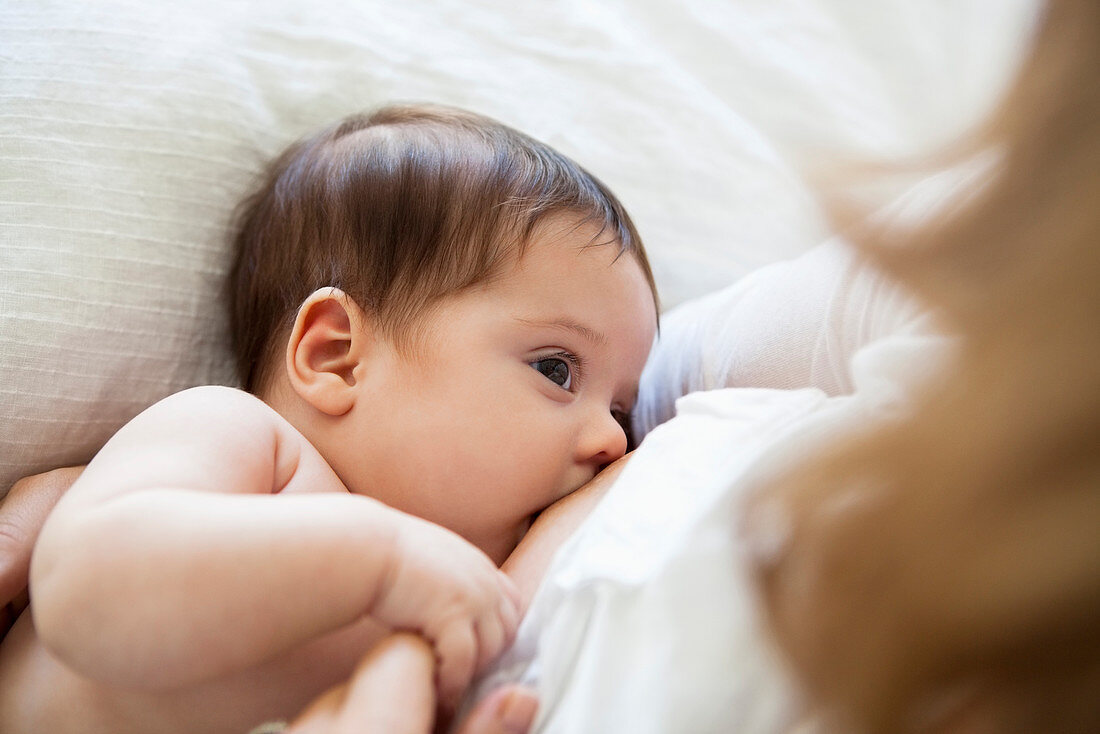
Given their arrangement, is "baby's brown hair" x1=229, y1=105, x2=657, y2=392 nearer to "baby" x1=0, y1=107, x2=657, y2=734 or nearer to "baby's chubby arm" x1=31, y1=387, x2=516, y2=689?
"baby" x1=0, y1=107, x2=657, y2=734

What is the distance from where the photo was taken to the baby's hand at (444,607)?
1.92ft

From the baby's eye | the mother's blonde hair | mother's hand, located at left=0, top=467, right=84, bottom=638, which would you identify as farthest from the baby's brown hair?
the mother's blonde hair

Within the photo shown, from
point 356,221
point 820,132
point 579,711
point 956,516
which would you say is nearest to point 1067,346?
point 956,516

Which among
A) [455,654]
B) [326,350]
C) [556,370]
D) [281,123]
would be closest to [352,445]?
[326,350]

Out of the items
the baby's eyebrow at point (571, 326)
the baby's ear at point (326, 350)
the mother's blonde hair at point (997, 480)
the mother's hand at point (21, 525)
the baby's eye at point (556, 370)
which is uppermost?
the mother's blonde hair at point (997, 480)

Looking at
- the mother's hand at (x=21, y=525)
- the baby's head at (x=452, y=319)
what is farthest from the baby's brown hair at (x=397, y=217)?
the mother's hand at (x=21, y=525)

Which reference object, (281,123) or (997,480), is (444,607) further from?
(281,123)

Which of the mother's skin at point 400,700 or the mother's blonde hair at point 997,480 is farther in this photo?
the mother's skin at point 400,700

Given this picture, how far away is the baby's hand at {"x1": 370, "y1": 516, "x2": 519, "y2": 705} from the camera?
0.58 m

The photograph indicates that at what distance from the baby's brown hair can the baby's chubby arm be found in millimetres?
301

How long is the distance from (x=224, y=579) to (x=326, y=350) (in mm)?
374

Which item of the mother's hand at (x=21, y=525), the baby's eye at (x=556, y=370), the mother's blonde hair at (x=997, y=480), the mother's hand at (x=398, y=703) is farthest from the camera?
the baby's eye at (x=556, y=370)

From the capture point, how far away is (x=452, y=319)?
86 centimetres

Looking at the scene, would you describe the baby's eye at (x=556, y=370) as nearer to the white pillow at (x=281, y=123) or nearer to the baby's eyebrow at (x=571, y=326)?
the baby's eyebrow at (x=571, y=326)
